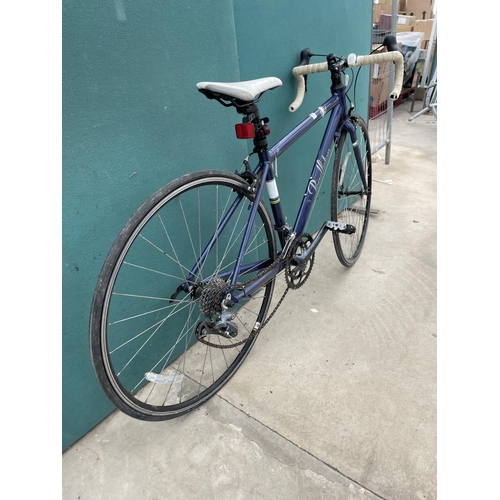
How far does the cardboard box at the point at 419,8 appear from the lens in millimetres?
7594

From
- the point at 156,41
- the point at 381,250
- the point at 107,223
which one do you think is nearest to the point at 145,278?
the point at 107,223

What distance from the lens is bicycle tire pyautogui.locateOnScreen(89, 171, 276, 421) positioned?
145cm

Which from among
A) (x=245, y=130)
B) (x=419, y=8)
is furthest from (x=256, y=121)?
(x=419, y=8)

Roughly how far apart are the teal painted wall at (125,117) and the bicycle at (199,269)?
0.15 meters

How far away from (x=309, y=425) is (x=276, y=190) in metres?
1.04

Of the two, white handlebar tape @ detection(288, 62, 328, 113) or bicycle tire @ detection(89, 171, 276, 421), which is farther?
white handlebar tape @ detection(288, 62, 328, 113)

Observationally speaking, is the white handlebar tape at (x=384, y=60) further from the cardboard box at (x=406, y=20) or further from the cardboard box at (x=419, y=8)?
the cardboard box at (x=419, y=8)

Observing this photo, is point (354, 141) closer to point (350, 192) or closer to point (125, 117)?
point (350, 192)

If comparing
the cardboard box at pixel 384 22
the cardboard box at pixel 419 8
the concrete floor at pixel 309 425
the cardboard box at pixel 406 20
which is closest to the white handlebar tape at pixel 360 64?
the concrete floor at pixel 309 425

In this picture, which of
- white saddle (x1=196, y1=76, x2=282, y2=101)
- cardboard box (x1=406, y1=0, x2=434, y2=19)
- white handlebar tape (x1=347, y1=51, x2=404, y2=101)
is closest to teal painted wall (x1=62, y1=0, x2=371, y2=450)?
white saddle (x1=196, y1=76, x2=282, y2=101)

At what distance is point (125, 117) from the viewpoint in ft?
4.40

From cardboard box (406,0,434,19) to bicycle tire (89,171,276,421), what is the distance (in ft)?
27.7

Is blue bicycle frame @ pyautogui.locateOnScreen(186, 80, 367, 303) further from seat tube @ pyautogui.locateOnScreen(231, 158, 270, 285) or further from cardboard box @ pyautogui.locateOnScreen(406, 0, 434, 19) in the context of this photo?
cardboard box @ pyautogui.locateOnScreen(406, 0, 434, 19)

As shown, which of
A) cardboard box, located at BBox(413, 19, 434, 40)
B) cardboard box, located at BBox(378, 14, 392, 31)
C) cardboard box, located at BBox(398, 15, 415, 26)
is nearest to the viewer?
A: cardboard box, located at BBox(378, 14, 392, 31)
